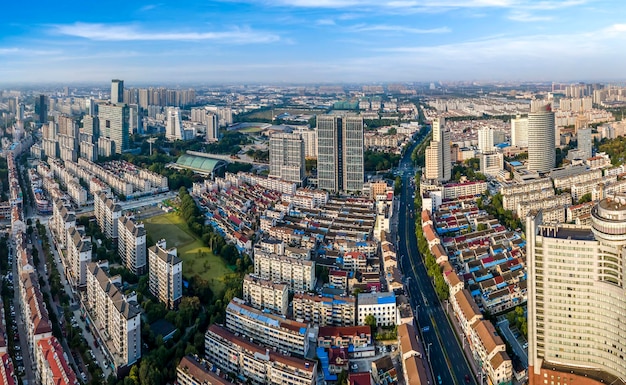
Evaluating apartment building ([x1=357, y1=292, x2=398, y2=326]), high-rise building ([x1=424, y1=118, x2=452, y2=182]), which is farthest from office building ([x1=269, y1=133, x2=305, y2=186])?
apartment building ([x1=357, y1=292, x2=398, y2=326])

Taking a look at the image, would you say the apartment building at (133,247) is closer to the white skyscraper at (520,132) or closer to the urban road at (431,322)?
the urban road at (431,322)

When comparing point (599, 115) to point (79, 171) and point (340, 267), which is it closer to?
point (340, 267)

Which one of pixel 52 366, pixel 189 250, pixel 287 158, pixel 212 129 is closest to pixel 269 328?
pixel 52 366

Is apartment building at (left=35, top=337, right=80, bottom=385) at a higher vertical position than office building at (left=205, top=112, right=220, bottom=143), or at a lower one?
lower

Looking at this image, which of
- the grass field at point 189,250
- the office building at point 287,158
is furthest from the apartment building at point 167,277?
the office building at point 287,158

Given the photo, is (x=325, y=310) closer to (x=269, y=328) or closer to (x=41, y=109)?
(x=269, y=328)

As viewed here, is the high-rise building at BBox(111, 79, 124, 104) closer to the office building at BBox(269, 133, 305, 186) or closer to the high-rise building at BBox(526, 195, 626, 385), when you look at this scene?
the office building at BBox(269, 133, 305, 186)

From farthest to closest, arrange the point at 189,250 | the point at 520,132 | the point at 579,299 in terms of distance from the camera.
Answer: the point at 520,132, the point at 189,250, the point at 579,299
